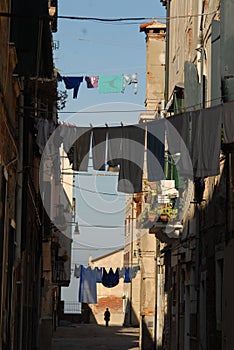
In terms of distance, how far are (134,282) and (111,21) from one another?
5018 centimetres

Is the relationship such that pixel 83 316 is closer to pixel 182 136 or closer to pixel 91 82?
pixel 91 82

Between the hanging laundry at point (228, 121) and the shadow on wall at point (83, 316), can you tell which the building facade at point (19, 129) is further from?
the shadow on wall at point (83, 316)

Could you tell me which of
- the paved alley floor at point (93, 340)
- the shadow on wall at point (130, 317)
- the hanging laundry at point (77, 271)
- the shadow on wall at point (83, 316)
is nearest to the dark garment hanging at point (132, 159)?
the paved alley floor at point (93, 340)

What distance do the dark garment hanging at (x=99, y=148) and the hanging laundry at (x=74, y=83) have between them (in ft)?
4.74

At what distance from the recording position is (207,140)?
57.0 ft

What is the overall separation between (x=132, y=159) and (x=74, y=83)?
7.17 ft

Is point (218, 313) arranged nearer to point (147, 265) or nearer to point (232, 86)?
point (232, 86)

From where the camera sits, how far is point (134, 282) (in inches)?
2474

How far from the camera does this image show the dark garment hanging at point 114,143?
20.3 metres

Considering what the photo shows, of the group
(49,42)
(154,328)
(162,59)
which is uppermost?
(162,59)

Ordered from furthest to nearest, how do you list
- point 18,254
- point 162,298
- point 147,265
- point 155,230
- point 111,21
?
point 147,265 → point 162,298 → point 155,230 → point 18,254 → point 111,21

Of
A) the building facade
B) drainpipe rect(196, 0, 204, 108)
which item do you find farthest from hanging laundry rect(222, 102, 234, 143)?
drainpipe rect(196, 0, 204, 108)

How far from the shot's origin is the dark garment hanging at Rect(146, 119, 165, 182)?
64.4ft

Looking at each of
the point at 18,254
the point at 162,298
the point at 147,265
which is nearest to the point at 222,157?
the point at 18,254
